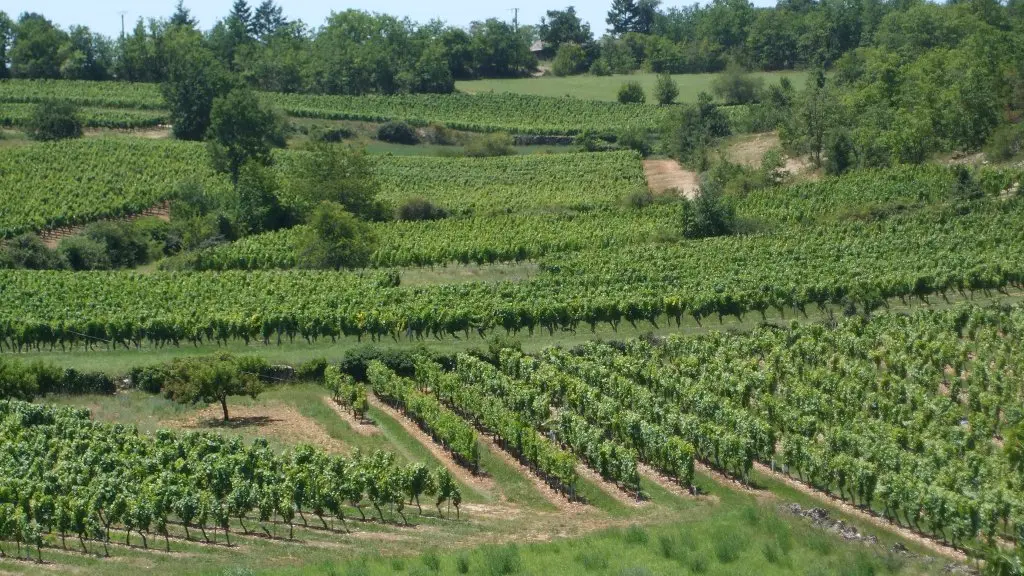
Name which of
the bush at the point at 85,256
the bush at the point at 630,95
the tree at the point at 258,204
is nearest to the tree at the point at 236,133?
the tree at the point at 258,204

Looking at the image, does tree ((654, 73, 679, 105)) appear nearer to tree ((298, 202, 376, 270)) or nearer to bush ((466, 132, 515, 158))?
bush ((466, 132, 515, 158))

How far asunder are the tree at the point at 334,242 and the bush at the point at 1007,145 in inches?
1675

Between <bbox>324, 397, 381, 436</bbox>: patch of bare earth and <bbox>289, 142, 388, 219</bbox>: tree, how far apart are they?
3829 cm

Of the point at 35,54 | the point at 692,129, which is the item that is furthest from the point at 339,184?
the point at 35,54

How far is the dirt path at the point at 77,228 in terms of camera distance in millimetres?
85375

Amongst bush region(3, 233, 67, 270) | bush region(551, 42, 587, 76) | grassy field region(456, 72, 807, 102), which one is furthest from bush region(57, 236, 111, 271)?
bush region(551, 42, 587, 76)

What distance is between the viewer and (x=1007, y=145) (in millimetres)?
86625

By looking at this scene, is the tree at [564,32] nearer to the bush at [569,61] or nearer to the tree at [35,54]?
the bush at [569,61]

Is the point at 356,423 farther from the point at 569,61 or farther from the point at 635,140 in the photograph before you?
the point at 569,61

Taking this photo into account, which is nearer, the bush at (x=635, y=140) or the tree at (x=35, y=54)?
the bush at (x=635, y=140)

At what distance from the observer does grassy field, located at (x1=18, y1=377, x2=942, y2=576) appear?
3028 centimetres

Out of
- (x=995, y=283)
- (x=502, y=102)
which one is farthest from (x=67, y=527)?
(x=502, y=102)

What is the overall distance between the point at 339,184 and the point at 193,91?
34.9 metres

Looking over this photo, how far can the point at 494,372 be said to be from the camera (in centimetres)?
5050
